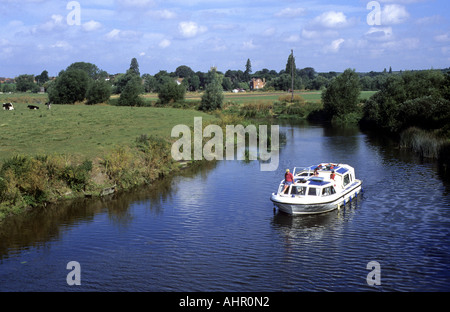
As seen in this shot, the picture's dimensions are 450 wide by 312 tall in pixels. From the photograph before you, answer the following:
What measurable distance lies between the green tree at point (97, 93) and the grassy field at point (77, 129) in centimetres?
1976

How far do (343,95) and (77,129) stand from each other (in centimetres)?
6266

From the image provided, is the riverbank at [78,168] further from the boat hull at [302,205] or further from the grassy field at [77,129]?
the boat hull at [302,205]

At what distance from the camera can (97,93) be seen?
95.6m

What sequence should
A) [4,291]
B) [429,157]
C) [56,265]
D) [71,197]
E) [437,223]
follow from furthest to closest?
[429,157] → [71,197] → [437,223] → [56,265] → [4,291]

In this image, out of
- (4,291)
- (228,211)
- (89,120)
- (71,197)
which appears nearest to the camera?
(4,291)

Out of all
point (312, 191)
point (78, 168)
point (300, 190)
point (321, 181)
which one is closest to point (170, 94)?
point (78, 168)

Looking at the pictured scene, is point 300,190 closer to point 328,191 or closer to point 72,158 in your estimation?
point 328,191

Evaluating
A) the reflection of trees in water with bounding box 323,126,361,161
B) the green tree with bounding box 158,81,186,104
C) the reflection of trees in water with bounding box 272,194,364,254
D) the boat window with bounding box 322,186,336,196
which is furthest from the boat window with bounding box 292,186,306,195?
the green tree with bounding box 158,81,186,104

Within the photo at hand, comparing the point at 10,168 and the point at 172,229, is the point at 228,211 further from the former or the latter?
the point at 10,168

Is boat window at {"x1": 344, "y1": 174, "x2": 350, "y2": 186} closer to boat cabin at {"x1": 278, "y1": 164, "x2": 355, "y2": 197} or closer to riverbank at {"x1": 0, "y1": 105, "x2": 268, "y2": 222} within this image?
boat cabin at {"x1": 278, "y1": 164, "x2": 355, "y2": 197}

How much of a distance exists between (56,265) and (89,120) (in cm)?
4335

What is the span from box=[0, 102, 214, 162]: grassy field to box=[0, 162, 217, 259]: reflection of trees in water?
5757 millimetres

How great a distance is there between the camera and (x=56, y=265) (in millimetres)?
21984
